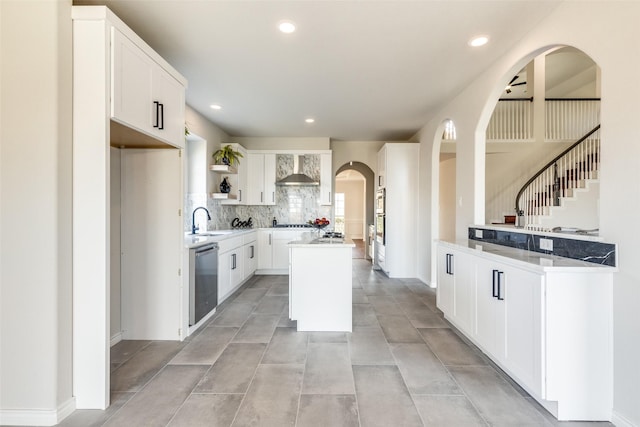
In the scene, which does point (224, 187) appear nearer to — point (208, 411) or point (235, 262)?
point (235, 262)

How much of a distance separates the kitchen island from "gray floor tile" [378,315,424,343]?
17.4 inches

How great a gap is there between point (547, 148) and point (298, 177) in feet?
17.3

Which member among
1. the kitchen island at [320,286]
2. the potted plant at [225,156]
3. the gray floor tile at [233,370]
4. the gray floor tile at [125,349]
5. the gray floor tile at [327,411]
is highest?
the potted plant at [225,156]

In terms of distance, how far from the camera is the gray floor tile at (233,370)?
2135 mm

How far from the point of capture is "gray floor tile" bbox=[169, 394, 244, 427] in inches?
69.6

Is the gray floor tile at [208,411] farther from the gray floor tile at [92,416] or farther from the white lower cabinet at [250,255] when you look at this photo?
the white lower cabinet at [250,255]

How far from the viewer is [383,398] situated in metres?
2.00

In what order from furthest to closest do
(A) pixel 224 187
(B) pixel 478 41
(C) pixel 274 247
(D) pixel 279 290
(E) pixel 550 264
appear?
(C) pixel 274 247 < (A) pixel 224 187 < (D) pixel 279 290 < (B) pixel 478 41 < (E) pixel 550 264

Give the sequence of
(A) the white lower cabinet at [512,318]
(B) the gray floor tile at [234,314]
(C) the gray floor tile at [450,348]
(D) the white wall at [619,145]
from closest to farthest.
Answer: (D) the white wall at [619,145], (A) the white lower cabinet at [512,318], (C) the gray floor tile at [450,348], (B) the gray floor tile at [234,314]

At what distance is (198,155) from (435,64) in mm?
3673

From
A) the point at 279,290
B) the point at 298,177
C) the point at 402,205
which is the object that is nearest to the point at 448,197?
the point at 402,205

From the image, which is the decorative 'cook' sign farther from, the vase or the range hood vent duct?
the range hood vent duct

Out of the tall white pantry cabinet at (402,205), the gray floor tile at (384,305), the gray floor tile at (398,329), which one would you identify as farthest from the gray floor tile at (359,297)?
the tall white pantry cabinet at (402,205)

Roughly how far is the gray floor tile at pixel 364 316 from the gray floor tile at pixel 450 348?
1.76 feet
